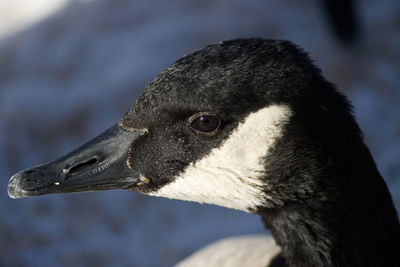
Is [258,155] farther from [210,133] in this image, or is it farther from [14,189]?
[14,189]

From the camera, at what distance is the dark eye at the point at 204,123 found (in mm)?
2143

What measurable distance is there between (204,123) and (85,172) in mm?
453

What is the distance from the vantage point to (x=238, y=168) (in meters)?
2.18

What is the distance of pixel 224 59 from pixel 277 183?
428 millimetres

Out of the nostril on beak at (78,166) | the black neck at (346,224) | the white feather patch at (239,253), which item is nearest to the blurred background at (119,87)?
the white feather patch at (239,253)

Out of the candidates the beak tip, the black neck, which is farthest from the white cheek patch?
the beak tip

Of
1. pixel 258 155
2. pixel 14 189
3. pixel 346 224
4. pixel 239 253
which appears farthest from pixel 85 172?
pixel 239 253

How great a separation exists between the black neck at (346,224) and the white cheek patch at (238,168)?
113 mm

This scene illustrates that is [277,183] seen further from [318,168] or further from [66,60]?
[66,60]

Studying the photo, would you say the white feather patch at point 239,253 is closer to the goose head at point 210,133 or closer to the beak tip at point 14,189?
the goose head at point 210,133

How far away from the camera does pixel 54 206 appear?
5.47 m

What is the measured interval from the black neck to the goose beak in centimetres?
50

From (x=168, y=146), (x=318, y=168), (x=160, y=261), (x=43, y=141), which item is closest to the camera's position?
(x=318, y=168)

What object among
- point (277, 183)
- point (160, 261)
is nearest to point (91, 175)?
point (277, 183)
